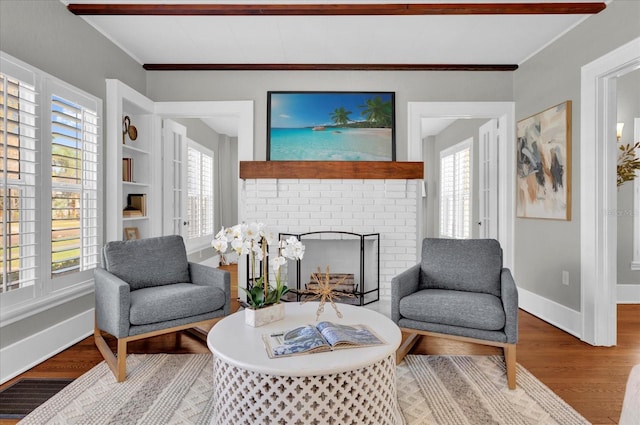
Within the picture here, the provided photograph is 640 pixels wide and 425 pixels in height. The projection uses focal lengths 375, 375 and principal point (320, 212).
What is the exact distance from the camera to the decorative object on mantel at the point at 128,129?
12.2 feet

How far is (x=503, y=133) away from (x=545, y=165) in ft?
2.46

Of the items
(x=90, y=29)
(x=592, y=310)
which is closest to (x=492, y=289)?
(x=592, y=310)

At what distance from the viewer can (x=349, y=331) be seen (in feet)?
5.75

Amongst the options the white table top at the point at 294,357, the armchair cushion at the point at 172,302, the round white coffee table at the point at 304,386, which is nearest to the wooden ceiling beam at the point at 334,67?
the armchair cushion at the point at 172,302

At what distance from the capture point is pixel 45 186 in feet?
8.43

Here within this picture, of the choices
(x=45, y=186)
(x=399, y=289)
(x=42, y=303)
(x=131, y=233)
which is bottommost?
(x=42, y=303)

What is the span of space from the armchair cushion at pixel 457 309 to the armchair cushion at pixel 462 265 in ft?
0.53

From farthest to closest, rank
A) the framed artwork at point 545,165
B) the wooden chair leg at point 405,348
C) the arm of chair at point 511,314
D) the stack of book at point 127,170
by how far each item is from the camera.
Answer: the stack of book at point 127,170 → the framed artwork at point 545,165 → the wooden chair leg at point 405,348 → the arm of chair at point 511,314

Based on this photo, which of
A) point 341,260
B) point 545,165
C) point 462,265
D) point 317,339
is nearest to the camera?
point 317,339

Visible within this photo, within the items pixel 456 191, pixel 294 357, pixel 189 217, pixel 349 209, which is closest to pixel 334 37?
pixel 349 209

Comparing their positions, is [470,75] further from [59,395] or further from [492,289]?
[59,395]

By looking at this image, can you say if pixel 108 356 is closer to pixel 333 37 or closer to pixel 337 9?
pixel 337 9

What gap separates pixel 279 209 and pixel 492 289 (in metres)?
2.22

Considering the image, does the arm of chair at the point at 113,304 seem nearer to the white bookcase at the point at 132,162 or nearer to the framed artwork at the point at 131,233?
the white bookcase at the point at 132,162
